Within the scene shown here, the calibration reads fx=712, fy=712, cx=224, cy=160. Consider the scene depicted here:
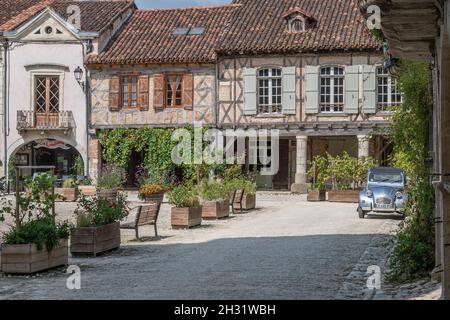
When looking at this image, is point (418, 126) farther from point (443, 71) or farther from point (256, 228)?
point (256, 228)

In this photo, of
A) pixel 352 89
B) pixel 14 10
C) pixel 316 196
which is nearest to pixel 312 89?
pixel 352 89

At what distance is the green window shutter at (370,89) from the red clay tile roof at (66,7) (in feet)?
37.1

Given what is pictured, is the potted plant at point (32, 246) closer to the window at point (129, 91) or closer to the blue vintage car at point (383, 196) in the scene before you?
the blue vintage car at point (383, 196)

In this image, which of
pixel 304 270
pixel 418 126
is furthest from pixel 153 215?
pixel 418 126

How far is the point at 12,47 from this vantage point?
30.8 m

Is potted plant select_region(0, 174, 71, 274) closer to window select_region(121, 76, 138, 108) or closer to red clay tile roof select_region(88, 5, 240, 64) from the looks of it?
red clay tile roof select_region(88, 5, 240, 64)

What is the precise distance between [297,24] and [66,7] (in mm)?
10936

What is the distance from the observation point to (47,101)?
3066cm

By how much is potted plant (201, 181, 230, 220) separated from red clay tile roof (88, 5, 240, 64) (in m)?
10.8

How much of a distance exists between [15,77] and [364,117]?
14937 mm

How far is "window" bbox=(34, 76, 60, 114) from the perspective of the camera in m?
30.7

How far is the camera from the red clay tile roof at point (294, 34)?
2789 centimetres

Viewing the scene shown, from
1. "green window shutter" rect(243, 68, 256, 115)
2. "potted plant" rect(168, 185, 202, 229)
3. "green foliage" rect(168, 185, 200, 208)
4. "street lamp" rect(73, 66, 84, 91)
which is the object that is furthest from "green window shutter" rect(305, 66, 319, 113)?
"green foliage" rect(168, 185, 200, 208)

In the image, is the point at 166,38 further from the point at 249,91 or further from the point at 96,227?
the point at 96,227
